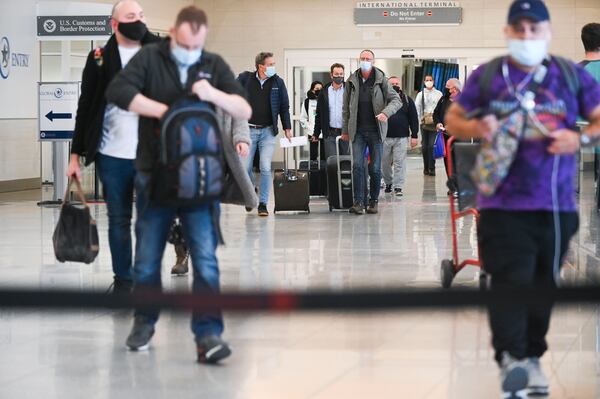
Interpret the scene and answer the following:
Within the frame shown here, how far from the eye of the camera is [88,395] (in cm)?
508

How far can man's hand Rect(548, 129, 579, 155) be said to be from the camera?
4531 mm

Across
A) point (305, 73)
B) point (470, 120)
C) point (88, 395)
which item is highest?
point (305, 73)

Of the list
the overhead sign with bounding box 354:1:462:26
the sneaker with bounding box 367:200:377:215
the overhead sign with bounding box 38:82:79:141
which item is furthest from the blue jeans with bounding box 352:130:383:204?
the overhead sign with bounding box 354:1:462:26

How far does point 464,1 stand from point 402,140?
434 inches

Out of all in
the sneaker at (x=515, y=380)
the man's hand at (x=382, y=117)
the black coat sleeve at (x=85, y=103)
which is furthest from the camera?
the man's hand at (x=382, y=117)

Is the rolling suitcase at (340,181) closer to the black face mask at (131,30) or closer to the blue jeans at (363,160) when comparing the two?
the blue jeans at (363,160)

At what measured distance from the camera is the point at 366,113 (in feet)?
45.8

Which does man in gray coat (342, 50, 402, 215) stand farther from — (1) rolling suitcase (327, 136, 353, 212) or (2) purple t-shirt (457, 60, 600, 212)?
(2) purple t-shirt (457, 60, 600, 212)

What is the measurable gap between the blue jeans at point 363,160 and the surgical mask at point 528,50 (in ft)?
30.7

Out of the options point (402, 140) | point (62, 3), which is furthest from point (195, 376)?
point (62, 3)

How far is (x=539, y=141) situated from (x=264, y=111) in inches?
379

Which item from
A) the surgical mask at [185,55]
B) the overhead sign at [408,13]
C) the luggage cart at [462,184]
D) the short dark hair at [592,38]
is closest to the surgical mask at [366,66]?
the luggage cart at [462,184]

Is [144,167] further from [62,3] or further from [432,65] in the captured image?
[432,65]

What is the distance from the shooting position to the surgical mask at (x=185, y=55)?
5660mm
